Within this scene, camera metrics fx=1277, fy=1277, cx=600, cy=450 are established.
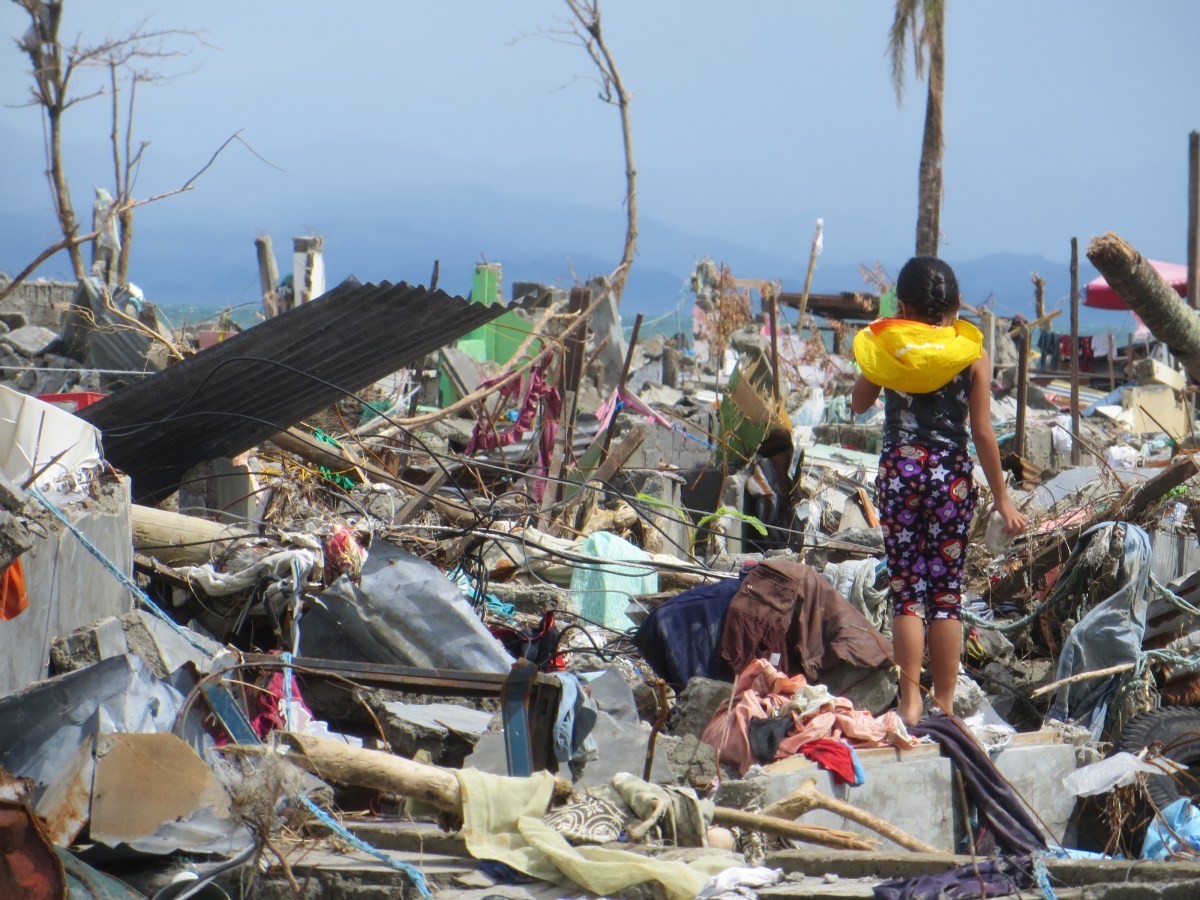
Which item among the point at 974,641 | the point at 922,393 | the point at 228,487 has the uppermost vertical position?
the point at 922,393

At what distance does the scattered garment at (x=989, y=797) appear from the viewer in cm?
500

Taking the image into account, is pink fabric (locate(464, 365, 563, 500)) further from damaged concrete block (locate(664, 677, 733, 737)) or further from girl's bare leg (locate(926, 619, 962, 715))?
girl's bare leg (locate(926, 619, 962, 715))

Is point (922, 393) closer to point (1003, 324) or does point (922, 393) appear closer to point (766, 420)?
point (766, 420)

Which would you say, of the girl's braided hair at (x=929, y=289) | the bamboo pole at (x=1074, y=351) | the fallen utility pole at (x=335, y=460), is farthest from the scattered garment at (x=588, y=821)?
the bamboo pole at (x=1074, y=351)

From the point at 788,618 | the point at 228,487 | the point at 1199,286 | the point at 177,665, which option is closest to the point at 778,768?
the point at 788,618

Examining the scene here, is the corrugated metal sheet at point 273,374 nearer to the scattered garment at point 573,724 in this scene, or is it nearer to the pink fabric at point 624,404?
the scattered garment at point 573,724

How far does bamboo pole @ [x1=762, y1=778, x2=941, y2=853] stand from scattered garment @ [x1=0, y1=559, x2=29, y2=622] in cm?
268

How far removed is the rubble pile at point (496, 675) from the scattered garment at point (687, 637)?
0.06ft

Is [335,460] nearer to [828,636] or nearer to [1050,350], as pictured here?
[828,636]

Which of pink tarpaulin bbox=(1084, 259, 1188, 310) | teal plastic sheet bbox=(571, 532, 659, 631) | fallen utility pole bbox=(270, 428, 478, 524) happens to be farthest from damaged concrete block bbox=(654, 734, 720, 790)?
pink tarpaulin bbox=(1084, 259, 1188, 310)

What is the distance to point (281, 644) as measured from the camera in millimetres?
6070

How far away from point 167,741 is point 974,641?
4537mm

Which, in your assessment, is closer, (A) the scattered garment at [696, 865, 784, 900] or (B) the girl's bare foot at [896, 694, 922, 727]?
(A) the scattered garment at [696, 865, 784, 900]

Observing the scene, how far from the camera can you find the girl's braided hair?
512 cm
